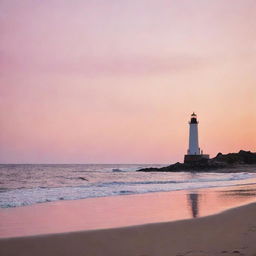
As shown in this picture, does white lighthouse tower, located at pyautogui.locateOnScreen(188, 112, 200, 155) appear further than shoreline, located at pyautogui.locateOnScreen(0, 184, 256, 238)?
Yes

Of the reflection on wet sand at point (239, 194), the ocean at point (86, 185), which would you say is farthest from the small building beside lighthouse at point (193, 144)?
the reflection on wet sand at point (239, 194)

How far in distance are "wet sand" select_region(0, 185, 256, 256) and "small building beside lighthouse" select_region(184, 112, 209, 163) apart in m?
53.3

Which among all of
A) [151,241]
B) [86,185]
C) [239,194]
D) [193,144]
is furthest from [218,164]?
[151,241]

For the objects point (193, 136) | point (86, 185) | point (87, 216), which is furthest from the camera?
point (193, 136)

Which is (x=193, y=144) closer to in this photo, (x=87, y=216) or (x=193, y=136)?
(x=193, y=136)

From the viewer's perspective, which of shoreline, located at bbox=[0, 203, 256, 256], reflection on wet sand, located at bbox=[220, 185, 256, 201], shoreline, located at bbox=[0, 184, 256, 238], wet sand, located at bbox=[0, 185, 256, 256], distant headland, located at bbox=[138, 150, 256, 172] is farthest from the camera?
distant headland, located at bbox=[138, 150, 256, 172]

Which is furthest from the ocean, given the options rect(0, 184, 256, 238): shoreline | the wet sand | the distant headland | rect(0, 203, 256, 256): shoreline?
the distant headland

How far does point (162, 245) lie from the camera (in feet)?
23.3

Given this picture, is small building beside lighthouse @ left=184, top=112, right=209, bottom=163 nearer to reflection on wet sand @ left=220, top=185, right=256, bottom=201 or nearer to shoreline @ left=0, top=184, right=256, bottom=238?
reflection on wet sand @ left=220, top=185, right=256, bottom=201

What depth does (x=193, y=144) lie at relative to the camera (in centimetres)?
6662

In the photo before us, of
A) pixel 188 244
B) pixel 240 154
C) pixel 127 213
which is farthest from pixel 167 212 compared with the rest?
pixel 240 154

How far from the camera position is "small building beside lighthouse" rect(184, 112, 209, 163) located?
65.6 meters

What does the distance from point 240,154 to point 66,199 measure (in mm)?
67951

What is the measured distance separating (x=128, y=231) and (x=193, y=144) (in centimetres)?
5924
